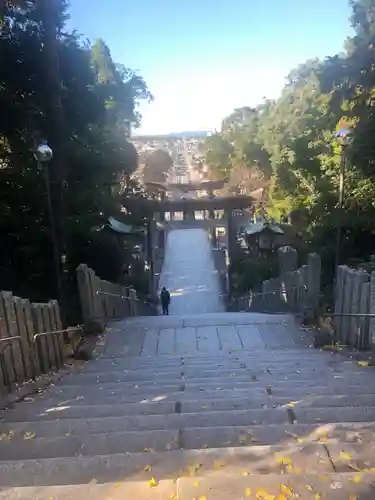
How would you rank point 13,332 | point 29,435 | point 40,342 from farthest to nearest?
point 40,342 < point 13,332 < point 29,435

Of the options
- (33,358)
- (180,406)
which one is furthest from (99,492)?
(33,358)

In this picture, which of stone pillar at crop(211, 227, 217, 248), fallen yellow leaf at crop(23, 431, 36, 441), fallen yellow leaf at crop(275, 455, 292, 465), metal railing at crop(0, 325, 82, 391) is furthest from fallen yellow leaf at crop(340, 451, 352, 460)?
stone pillar at crop(211, 227, 217, 248)

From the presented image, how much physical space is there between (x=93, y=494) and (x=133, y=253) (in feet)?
58.3

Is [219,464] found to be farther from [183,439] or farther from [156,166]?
[156,166]

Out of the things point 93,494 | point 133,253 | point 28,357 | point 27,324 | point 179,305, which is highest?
point 93,494

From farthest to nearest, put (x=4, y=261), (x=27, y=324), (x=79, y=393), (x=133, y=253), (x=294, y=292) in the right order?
1. (x=133, y=253)
2. (x=4, y=261)
3. (x=294, y=292)
4. (x=27, y=324)
5. (x=79, y=393)

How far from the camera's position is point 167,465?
8.48ft

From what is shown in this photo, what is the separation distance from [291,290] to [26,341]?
25.1ft

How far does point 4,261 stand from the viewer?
501 inches

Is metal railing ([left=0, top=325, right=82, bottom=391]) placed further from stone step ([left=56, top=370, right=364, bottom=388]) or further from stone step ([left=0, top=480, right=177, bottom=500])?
stone step ([left=0, top=480, right=177, bottom=500])

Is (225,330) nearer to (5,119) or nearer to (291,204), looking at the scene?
(5,119)

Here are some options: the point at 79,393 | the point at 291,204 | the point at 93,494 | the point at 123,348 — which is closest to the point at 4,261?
the point at 123,348

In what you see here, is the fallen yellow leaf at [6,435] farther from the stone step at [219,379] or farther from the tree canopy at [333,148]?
the tree canopy at [333,148]

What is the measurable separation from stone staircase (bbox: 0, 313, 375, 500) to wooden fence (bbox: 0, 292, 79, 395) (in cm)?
39
